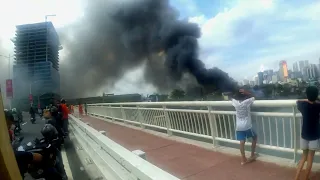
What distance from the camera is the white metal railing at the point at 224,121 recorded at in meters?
4.15

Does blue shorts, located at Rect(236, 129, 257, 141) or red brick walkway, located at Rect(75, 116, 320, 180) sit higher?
blue shorts, located at Rect(236, 129, 257, 141)

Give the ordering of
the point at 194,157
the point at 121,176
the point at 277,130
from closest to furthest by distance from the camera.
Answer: the point at 121,176
the point at 277,130
the point at 194,157

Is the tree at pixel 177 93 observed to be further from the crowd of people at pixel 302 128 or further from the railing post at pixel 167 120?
the crowd of people at pixel 302 128

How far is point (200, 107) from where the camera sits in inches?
251

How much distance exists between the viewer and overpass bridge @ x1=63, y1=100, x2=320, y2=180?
298 centimetres

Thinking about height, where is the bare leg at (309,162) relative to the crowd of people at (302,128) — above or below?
below

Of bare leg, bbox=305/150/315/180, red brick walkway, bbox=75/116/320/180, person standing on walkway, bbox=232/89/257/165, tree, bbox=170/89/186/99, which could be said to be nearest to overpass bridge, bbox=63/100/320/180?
red brick walkway, bbox=75/116/320/180

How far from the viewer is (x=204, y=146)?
614 centimetres

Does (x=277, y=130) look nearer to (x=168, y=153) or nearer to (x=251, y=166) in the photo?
(x=251, y=166)

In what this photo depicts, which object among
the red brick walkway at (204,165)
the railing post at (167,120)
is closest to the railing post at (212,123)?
the red brick walkway at (204,165)

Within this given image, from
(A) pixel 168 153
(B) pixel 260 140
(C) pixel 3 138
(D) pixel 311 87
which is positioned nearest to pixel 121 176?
(C) pixel 3 138

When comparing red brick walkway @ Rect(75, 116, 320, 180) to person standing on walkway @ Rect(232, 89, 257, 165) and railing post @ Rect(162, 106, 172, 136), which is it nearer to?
person standing on walkway @ Rect(232, 89, 257, 165)

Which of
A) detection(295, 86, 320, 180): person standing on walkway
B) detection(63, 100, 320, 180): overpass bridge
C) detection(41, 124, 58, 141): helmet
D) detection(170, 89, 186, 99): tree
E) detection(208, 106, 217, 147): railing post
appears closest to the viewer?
detection(63, 100, 320, 180): overpass bridge

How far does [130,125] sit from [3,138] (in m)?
10.9
